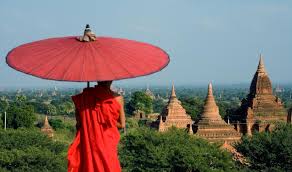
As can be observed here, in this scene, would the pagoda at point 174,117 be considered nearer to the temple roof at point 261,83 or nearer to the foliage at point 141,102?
the temple roof at point 261,83

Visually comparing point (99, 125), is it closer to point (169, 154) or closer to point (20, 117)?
point (169, 154)

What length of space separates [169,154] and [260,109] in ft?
→ 65.5

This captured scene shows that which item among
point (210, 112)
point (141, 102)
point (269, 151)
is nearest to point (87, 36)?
point (269, 151)

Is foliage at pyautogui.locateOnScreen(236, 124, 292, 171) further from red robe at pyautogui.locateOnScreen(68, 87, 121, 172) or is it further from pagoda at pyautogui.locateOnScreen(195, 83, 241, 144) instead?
red robe at pyautogui.locateOnScreen(68, 87, 121, 172)

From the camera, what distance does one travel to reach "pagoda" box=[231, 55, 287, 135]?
130ft

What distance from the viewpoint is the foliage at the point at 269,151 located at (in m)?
23.9

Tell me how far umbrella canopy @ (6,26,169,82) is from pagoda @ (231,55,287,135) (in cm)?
3465

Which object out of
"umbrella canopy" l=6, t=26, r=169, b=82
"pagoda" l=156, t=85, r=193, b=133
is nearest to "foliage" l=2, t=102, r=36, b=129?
"pagoda" l=156, t=85, r=193, b=133

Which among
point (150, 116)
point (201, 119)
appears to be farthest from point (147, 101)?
point (201, 119)

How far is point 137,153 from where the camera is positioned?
24688mm

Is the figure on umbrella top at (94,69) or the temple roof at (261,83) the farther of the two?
the temple roof at (261,83)

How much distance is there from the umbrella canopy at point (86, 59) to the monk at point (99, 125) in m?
0.33

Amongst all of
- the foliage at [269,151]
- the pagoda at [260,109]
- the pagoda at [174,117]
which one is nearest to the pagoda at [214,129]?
the pagoda at [174,117]

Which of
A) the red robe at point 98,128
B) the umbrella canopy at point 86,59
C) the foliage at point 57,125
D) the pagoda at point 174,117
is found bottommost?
the foliage at point 57,125
